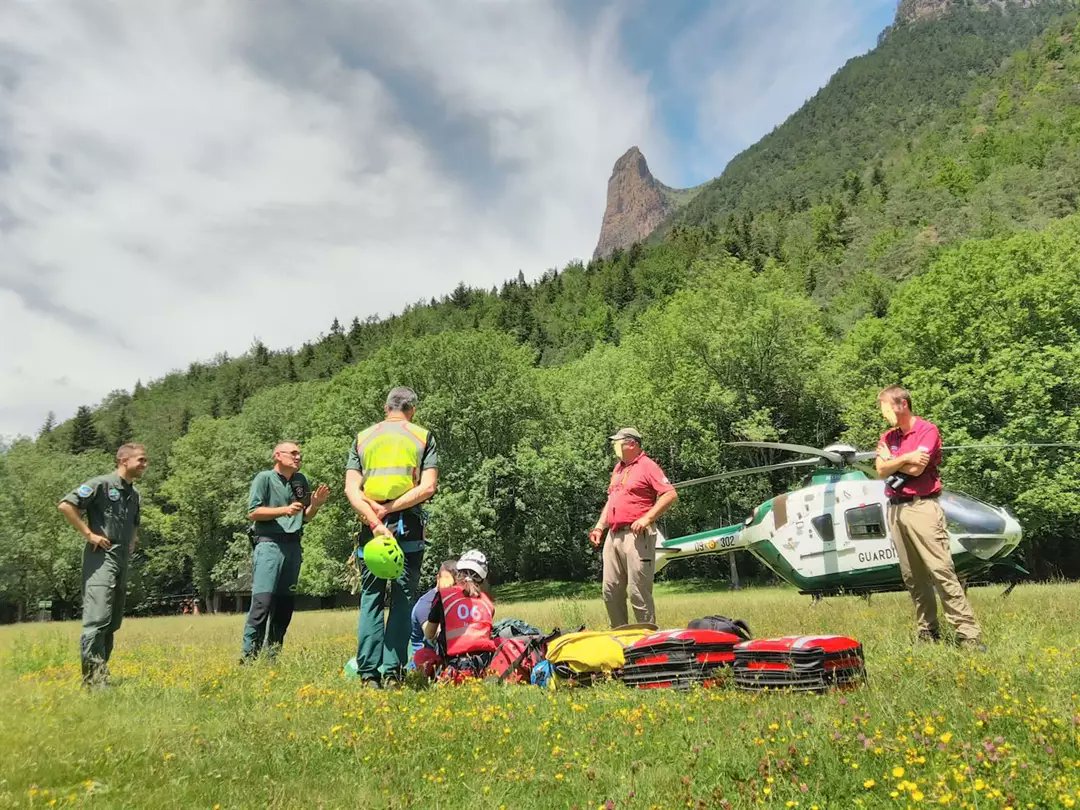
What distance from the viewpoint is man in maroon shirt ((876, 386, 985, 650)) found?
19.2 ft

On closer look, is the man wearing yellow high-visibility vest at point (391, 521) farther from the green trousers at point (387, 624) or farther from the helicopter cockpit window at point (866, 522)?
the helicopter cockpit window at point (866, 522)

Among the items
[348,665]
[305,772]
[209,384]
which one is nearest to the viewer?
[305,772]

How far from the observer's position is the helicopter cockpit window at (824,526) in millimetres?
10297

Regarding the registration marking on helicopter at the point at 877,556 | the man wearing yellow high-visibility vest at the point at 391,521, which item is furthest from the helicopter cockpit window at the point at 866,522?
the man wearing yellow high-visibility vest at the point at 391,521

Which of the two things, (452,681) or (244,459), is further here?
(244,459)

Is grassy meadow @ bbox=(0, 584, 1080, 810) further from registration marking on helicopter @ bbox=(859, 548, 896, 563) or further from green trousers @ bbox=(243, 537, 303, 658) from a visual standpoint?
registration marking on helicopter @ bbox=(859, 548, 896, 563)

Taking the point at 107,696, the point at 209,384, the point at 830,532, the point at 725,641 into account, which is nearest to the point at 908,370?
the point at 830,532


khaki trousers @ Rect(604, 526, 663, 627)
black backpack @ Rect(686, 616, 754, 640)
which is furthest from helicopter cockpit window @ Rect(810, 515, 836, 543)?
black backpack @ Rect(686, 616, 754, 640)

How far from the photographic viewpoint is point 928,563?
5.96 metres

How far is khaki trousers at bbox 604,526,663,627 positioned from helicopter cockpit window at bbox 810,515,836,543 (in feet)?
14.5

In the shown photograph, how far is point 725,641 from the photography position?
195 inches

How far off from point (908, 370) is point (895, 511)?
26.9 m

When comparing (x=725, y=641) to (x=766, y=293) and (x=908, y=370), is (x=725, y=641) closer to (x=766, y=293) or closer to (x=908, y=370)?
(x=908, y=370)

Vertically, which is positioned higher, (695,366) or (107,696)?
(695,366)
